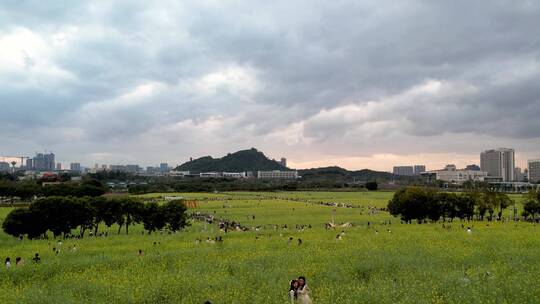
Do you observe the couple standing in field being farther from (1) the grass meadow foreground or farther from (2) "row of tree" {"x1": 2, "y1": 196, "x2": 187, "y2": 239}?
(2) "row of tree" {"x1": 2, "y1": 196, "x2": 187, "y2": 239}

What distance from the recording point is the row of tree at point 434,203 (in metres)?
61.4

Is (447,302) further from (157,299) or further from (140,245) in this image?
(140,245)

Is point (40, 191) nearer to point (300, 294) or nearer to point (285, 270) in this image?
point (285, 270)

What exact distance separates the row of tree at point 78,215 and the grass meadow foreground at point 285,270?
485 cm

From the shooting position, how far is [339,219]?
6444 centimetres

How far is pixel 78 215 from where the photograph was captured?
48469 mm

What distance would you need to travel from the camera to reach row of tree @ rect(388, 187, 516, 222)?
6144 centimetres

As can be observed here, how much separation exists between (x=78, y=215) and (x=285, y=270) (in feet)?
104

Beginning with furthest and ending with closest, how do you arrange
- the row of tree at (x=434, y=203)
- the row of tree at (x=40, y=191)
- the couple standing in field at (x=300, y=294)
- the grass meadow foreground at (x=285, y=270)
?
1. the row of tree at (x=40, y=191)
2. the row of tree at (x=434, y=203)
3. the grass meadow foreground at (x=285, y=270)
4. the couple standing in field at (x=300, y=294)

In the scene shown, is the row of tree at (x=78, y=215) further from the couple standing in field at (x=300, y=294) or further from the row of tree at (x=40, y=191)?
the row of tree at (x=40, y=191)

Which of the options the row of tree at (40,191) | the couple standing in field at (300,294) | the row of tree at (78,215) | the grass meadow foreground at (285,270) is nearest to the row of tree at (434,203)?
the grass meadow foreground at (285,270)

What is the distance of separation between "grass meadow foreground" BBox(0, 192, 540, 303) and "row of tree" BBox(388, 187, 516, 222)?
1923 centimetres

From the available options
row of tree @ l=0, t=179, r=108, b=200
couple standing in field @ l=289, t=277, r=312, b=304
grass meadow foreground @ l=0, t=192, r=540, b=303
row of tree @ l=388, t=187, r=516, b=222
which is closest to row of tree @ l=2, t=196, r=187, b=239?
grass meadow foreground @ l=0, t=192, r=540, b=303

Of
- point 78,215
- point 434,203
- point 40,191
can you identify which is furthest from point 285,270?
point 40,191
